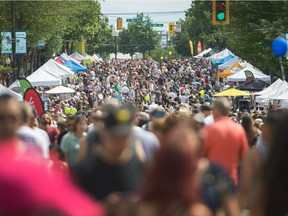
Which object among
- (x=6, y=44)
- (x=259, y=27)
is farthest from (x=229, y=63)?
(x=6, y=44)

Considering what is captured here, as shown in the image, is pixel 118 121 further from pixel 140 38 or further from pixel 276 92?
pixel 140 38

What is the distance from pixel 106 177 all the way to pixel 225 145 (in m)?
3.45

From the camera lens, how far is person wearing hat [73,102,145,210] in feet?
17.1

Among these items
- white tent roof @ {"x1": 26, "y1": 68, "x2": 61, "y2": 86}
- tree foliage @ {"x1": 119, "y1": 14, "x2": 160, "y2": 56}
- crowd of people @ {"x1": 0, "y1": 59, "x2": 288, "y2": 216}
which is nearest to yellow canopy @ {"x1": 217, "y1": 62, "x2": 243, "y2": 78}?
white tent roof @ {"x1": 26, "y1": 68, "x2": 61, "y2": 86}

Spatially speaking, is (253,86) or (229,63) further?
(229,63)

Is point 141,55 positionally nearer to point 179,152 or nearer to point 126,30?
point 126,30

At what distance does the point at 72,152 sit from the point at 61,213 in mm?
7957

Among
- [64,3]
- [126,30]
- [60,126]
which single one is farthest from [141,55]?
[60,126]

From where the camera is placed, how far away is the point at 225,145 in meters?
8.61

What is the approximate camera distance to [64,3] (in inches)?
1996

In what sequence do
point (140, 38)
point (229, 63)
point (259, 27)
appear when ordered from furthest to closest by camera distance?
point (140, 38)
point (229, 63)
point (259, 27)

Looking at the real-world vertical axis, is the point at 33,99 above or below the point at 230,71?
above

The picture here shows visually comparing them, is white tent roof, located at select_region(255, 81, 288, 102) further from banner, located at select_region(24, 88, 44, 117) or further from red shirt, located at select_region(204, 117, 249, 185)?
red shirt, located at select_region(204, 117, 249, 185)

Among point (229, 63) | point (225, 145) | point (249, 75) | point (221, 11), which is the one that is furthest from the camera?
point (229, 63)
